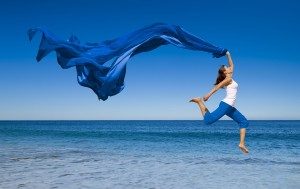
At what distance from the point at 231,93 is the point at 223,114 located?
40cm

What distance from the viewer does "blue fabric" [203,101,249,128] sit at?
6438mm

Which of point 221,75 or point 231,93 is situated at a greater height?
point 221,75

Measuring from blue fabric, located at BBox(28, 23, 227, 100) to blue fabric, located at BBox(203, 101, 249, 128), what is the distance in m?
1.19

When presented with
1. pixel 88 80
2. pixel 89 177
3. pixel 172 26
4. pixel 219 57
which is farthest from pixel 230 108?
pixel 89 177

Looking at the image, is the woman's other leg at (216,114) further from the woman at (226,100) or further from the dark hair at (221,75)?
the dark hair at (221,75)

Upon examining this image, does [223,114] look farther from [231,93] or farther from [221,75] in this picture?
[221,75]

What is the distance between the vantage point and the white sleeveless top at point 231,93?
640 cm

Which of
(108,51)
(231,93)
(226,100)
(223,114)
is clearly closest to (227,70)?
(231,93)

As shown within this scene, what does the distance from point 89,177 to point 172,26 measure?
31.3 ft

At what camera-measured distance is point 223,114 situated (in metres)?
6.47

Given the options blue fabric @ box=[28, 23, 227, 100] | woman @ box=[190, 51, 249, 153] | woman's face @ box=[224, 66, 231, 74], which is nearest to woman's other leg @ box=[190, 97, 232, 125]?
woman @ box=[190, 51, 249, 153]

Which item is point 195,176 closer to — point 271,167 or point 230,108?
point 271,167

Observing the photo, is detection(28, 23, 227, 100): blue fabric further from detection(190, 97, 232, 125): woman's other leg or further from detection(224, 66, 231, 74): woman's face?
detection(190, 97, 232, 125): woman's other leg

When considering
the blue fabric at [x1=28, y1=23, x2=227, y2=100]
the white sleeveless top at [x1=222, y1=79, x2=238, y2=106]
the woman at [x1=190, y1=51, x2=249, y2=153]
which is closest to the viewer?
the woman at [x1=190, y1=51, x2=249, y2=153]
